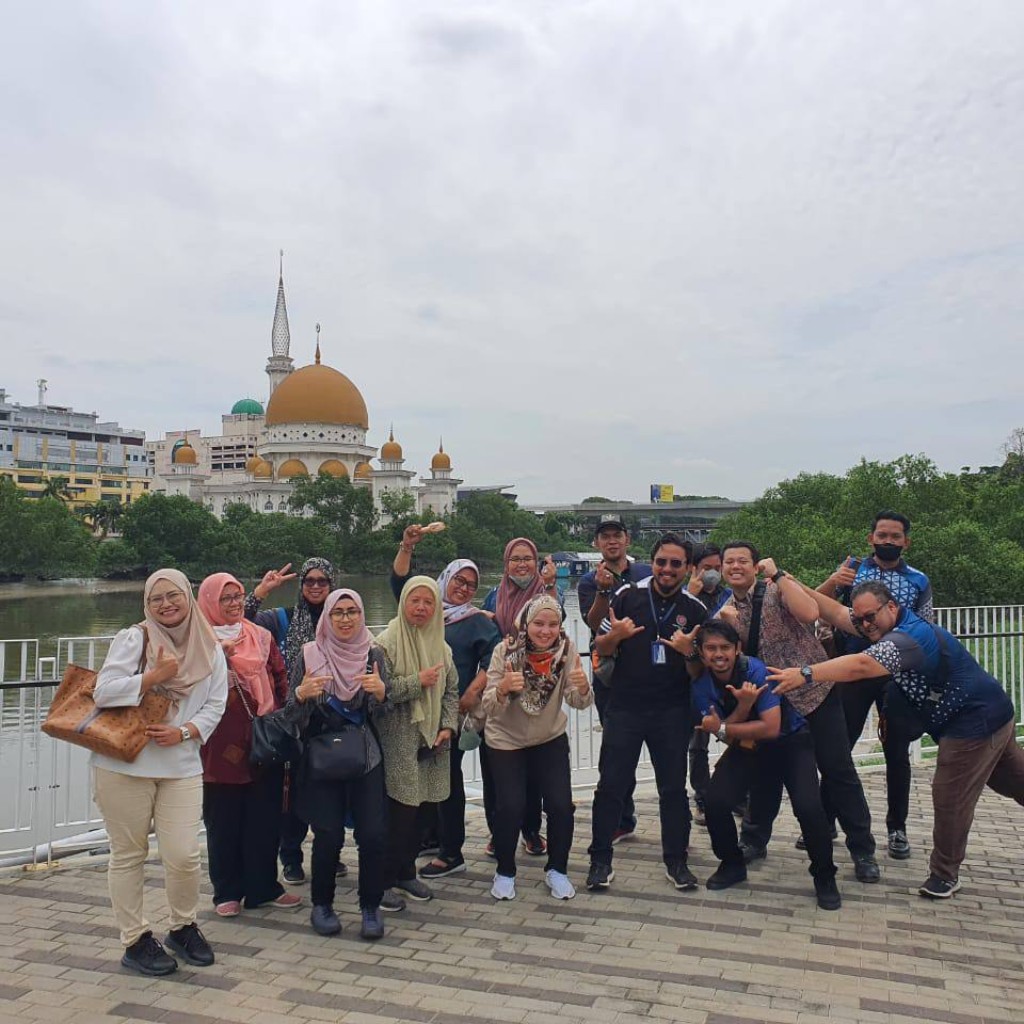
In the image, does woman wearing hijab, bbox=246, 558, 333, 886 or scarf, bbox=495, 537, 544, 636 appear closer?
woman wearing hijab, bbox=246, 558, 333, 886

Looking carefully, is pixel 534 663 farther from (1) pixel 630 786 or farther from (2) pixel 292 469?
(2) pixel 292 469

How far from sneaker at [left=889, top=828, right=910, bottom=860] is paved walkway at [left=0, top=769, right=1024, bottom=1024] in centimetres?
16

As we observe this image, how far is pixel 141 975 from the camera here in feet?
11.0

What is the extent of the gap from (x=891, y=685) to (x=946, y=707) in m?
0.53

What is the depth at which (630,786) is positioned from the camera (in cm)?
457

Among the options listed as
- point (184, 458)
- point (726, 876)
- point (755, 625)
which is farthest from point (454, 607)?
point (184, 458)

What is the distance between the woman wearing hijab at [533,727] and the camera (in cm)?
405

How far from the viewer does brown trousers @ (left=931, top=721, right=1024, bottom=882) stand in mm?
3969

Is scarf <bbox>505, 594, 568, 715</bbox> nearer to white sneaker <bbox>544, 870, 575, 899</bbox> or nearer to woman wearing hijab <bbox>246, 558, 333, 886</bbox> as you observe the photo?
white sneaker <bbox>544, 870, 575, 899</bbox>

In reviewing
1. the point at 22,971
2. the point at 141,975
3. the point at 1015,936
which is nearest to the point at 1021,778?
the point at 1015,936

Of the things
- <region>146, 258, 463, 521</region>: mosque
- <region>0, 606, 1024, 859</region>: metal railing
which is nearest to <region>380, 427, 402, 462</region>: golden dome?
<region>146, 258, 463, 521</region>: mosque

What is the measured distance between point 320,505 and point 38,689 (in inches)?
1891

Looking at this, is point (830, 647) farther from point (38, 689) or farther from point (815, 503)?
point (815, 503)

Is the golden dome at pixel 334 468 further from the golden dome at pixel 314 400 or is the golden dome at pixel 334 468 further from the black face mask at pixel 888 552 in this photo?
the black face mask at pixel 888 552
